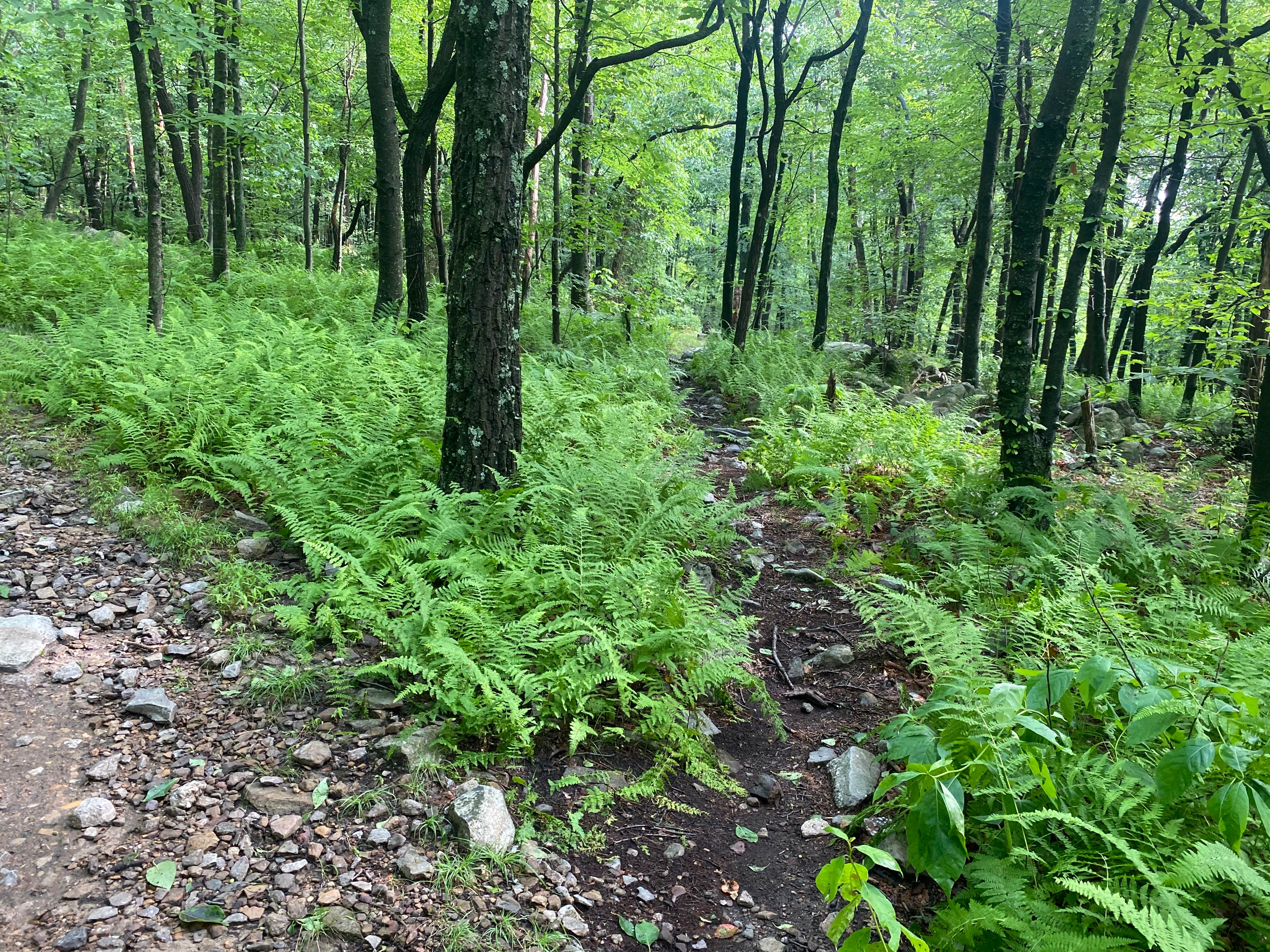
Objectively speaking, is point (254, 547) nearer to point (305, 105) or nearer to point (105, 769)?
point (105, 769)

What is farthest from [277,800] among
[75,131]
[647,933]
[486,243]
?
[75,131]

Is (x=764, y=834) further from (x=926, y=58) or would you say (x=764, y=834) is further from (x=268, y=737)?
(x=926, y=58)

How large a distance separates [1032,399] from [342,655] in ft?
50.9

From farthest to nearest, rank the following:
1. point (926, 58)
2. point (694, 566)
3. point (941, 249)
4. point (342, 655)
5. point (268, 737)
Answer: point (941, 249), point (926, 58), point (694, 566), point (342, 655), point (268, 737)

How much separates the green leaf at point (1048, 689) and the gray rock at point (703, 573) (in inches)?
110

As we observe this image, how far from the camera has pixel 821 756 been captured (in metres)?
4.21

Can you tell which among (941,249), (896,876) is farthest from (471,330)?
(941,249)

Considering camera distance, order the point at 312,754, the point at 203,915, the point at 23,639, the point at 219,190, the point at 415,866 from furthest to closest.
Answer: the point at 219,190
the point at 23,639
the point at 312,754
the point at 415,866
the point at 203,915

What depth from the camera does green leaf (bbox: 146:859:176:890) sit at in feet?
8.84

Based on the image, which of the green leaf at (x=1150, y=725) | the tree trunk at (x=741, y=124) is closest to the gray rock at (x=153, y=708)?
the green leaf at (x=1150, y=725)

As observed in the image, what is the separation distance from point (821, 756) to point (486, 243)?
421cm

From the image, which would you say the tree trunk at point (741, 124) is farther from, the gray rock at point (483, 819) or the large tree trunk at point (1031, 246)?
the gray rock at point (483, 819)

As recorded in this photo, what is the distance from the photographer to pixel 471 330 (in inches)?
204

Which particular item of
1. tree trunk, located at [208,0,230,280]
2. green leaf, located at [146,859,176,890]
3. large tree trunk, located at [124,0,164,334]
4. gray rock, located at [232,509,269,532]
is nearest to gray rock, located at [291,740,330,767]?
green leaf, located at [146,859,176,890]
